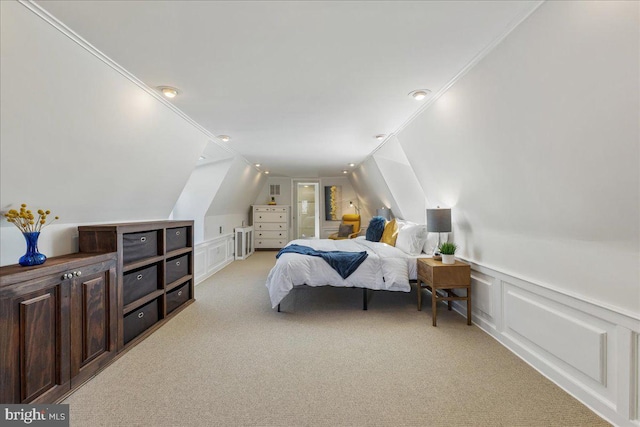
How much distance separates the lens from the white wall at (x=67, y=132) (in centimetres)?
160

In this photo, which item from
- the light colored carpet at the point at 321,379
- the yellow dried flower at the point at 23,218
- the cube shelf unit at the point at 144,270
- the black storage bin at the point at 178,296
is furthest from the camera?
the black storage bin at the point at 178,296

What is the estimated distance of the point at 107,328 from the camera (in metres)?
2.35

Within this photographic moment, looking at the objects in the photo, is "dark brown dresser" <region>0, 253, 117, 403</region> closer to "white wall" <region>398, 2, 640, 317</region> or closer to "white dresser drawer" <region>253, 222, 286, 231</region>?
"white wall" <region>398, 2, 640, 317</region>

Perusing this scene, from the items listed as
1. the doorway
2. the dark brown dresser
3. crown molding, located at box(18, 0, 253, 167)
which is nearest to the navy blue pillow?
crown molding, located at box(18, 0, 253, 167)

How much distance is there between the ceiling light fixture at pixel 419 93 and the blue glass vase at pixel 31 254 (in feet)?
10.3

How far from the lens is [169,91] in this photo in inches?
101

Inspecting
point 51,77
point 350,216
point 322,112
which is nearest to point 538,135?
point 322,112

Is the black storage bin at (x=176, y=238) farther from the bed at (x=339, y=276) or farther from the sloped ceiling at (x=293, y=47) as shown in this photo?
the sloped ceiling at (x=293, y=47)

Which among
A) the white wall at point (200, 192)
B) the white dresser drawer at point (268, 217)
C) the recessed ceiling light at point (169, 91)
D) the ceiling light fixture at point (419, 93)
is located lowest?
the white dresser drawer at point (268, 217)

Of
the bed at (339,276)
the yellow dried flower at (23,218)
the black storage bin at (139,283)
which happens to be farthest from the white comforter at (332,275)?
the yellow dried flower at (23,218)

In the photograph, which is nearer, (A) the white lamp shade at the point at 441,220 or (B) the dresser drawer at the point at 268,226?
(A) the white lamp shade at the point at 441,220

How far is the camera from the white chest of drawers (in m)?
8.39

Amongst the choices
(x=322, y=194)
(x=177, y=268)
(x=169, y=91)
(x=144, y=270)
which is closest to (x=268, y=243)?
(x=322, y=194)

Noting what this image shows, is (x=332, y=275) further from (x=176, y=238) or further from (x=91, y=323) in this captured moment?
(x=91, y=323)
